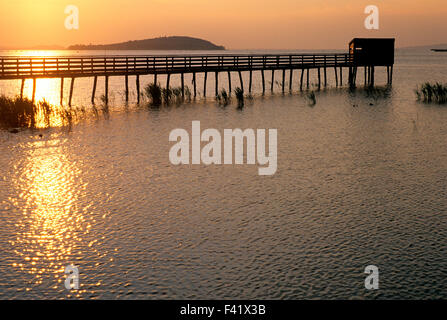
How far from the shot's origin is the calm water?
10328mm

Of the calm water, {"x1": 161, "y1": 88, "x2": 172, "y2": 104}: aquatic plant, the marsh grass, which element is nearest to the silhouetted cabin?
{"x1": 161, "y1": 88, "x2": 172, "y2": 104}: aquatic plant

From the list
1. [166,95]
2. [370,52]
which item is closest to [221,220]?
[166,95]

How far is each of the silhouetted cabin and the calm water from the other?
35.5m

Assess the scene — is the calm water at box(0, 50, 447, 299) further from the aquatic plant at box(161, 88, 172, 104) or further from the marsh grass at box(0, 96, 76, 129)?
the aquatic plant at box(161, 88, 172, 104)

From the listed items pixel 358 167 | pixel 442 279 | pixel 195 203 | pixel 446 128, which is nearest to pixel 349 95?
pixel 446 128

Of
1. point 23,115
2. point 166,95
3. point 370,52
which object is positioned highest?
point 370,52

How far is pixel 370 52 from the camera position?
61719mm

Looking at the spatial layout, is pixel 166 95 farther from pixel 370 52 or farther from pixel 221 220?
pixel 221 220

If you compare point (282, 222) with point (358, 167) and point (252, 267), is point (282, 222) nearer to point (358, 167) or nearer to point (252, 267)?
point (252, 267)

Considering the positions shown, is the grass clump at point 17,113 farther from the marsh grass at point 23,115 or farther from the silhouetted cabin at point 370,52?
the silhouetted cabin at point 370,52

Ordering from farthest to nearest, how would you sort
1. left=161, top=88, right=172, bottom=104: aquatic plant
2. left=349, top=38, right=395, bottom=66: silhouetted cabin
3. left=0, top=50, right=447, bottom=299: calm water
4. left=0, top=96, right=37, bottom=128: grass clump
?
left=349, top=38, right=395, bottom=66: silhouetted cabin < left=161, top=88, right=172, bottom=104: aquatic plant < left=0, top=96, right=37, bottom=128: grass clump < left=0, top=50, right=447, bottom=299: calm water

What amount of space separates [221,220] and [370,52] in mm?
51487

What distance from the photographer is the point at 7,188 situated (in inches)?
683
